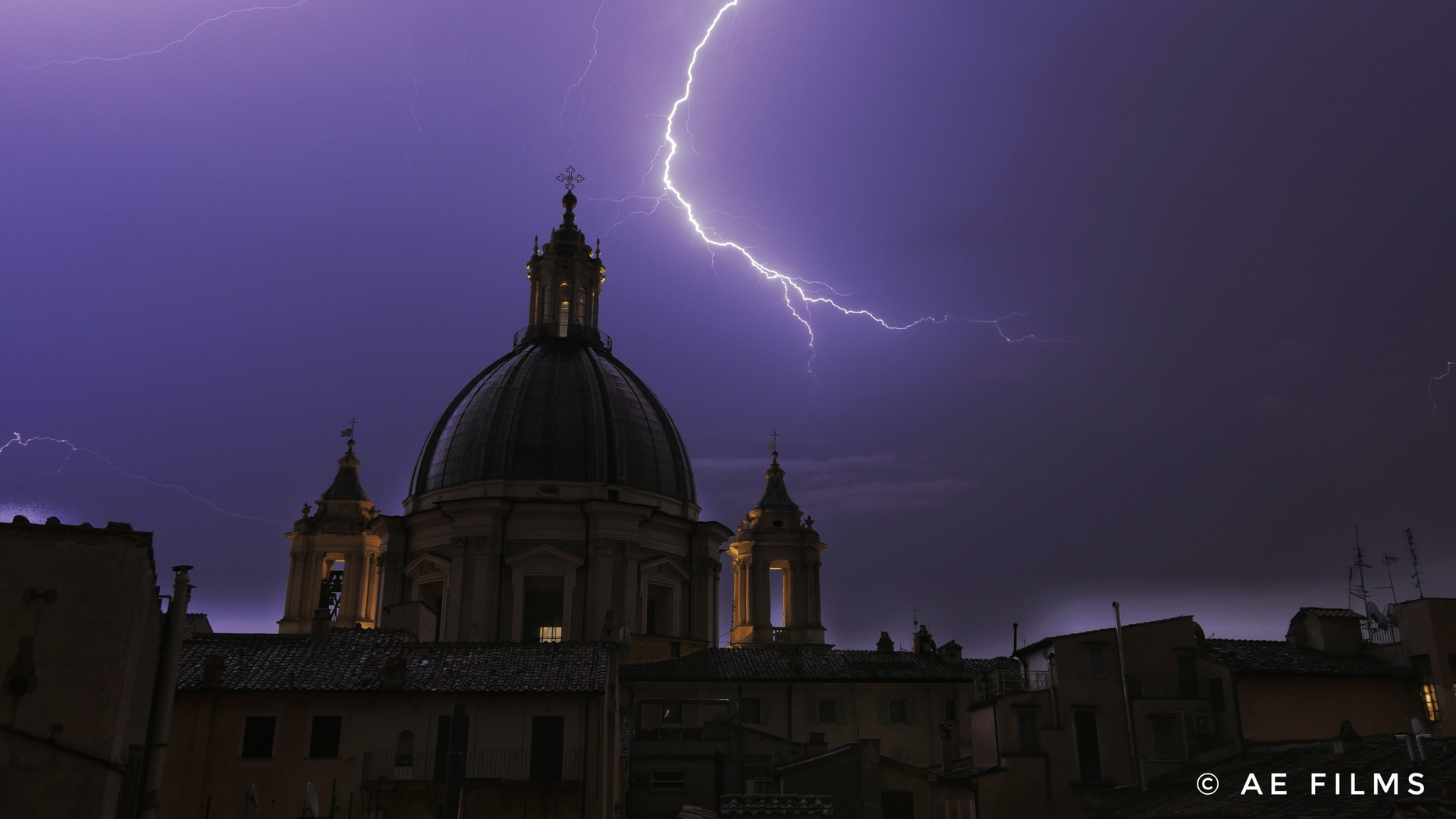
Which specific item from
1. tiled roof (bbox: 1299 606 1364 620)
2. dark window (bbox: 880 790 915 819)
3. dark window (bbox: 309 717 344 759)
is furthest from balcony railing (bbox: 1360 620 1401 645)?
dark window (bbox: 309 717 344 759)

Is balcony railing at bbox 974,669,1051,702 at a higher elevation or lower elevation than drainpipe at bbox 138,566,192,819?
higher

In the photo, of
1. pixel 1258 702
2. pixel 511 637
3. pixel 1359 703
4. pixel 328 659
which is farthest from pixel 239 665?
pixel 1359 703

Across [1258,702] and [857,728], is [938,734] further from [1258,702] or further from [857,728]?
[1258,702]

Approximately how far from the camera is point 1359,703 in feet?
96.0

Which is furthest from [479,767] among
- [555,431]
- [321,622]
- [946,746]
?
[555,431]

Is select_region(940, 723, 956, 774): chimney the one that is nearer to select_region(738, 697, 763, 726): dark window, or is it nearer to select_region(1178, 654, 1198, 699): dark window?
select_region(738, 697, 763, 726): dark window

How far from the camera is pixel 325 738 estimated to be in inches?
1107

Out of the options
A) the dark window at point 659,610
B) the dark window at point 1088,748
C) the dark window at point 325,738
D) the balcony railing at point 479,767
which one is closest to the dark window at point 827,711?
the dark window at point 659,610

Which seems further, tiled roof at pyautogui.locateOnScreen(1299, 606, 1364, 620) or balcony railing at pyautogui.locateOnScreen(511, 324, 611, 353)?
balcony railing at pyautogui.locateOnScreen(511, 324, 611, 353)

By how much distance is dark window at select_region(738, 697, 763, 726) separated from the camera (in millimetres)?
40438

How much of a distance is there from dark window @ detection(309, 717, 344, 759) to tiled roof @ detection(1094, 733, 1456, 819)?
59.8 ft

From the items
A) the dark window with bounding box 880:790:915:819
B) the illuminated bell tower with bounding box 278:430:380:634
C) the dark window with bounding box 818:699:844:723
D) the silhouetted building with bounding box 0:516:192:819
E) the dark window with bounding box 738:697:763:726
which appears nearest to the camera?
the silhouetted building with bounding box 0:516:192:819

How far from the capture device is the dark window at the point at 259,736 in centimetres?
2773

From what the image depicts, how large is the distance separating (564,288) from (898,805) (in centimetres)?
3416
